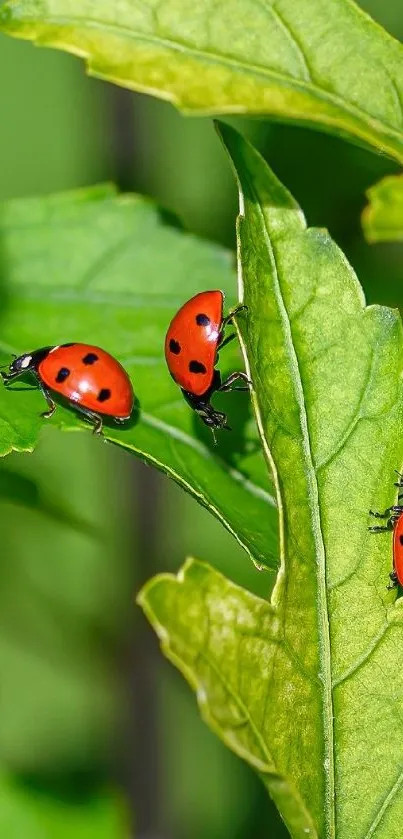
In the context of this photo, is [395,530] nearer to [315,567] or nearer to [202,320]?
[315,567]

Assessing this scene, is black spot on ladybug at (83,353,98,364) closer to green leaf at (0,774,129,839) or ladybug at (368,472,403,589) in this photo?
ladybug at (368,472,403,589)

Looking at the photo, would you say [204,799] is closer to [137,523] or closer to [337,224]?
[137,523]

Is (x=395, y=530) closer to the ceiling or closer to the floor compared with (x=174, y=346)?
closer to the floor

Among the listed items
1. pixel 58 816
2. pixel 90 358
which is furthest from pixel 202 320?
pixel 58 816

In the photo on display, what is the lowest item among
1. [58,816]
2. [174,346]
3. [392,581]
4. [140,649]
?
[58,816]

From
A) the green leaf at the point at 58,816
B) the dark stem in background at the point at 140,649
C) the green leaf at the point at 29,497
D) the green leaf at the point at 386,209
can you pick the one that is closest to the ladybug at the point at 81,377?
the green leaf at the point at 29,497

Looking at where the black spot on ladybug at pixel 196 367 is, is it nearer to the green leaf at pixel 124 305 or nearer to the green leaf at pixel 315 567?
the green leaf at pixel 124 305

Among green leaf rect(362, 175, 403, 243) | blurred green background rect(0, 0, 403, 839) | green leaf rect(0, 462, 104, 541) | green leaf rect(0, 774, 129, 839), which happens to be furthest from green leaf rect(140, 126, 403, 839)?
blurred green background rect(0, 0, 403, 839)
